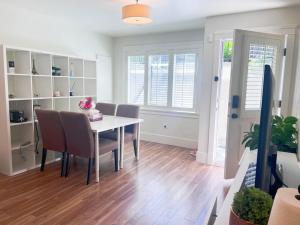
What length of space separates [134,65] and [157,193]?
3382 millimetres

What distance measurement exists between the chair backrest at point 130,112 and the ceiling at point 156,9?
1.56 metres

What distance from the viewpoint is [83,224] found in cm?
216

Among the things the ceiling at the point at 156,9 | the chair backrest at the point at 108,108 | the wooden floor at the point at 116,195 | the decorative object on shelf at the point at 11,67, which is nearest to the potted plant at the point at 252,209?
the wooden floor at the point at 116,195

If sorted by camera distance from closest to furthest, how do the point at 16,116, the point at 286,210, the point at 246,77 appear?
the point at 286,210, the point at 246,77, the point at 16,116

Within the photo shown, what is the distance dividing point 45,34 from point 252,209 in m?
4.21

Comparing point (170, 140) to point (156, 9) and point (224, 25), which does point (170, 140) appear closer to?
point (224, 25)

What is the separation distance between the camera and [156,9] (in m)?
3.35

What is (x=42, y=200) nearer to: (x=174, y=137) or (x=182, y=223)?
(x=182, y=223)

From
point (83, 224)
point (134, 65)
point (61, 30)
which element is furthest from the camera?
point (134, 65)

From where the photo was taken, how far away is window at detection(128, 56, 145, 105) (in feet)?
17.4

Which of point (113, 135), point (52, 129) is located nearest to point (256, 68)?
point (113, 135)

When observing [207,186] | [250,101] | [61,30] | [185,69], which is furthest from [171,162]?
[61,30]

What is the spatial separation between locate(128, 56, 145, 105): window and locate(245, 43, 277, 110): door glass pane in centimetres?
281

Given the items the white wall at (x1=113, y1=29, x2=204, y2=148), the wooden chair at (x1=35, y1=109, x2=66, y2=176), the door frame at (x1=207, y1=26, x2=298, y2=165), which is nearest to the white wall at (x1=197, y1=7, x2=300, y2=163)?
the door frame at (x1=207, y1=26, x2=298, y2=165)
